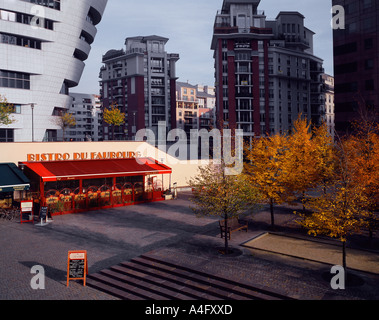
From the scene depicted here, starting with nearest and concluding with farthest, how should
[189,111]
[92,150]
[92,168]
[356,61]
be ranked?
[92,168], [92,150], [356,61], [189,111]

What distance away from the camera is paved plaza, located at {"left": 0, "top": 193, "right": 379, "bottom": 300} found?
13.8m

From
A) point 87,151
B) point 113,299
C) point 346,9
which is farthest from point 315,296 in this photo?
point 346,9

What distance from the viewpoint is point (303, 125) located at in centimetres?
3353

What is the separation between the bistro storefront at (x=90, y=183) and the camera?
28.2 m

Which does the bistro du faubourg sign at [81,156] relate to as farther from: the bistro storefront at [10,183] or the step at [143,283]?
the step at [143,283]

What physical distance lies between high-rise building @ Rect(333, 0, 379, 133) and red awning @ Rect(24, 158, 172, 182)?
37.1 metres

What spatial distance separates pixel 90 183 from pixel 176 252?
1625cm

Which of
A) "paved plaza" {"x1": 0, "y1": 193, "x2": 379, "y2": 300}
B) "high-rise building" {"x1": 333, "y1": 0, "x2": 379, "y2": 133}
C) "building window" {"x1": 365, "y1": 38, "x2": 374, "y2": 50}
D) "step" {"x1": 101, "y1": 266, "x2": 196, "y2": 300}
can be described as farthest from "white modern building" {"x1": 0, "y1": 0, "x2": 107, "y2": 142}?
"building window" {"x1": 365, "y1": 38, "x2": 374, "y2": 50}

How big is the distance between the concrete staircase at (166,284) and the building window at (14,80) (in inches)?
1553

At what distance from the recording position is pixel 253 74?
7838 centimetres


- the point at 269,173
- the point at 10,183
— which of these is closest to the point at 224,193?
the point at 269,173

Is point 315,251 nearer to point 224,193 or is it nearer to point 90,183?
point 224,193

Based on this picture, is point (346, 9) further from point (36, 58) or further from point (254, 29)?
point (36, 58)

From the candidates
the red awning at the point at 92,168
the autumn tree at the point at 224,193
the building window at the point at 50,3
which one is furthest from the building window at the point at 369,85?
the building window at the point at 50,3
